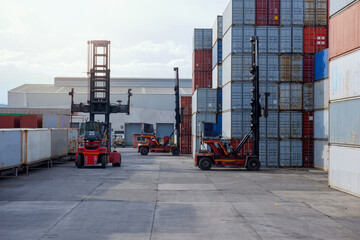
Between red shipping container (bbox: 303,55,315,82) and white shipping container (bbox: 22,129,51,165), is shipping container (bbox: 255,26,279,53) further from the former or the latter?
white shipping container (bbox: 22,129,51,165)

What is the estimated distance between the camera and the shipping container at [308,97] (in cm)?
2841

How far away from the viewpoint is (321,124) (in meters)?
27.2

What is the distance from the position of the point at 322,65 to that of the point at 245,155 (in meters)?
7.77

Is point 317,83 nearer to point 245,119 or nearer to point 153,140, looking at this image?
point 245,119

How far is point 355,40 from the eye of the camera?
1670 cm

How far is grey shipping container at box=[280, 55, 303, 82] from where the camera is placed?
93.6 ft

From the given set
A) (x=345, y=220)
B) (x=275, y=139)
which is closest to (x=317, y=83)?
(x=275, y=139)

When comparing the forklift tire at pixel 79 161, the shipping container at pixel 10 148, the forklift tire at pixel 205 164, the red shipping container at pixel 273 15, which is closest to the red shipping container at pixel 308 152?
the forklift tire at pixel 205 164

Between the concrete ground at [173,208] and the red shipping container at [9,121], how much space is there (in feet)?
71.0

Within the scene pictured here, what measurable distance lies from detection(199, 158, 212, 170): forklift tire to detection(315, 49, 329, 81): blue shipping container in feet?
30.3

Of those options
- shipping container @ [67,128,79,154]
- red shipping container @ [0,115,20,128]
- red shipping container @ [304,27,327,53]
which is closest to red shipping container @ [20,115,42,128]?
red shipping container @ [0,115,20,128]

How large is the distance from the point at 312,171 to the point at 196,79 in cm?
1901

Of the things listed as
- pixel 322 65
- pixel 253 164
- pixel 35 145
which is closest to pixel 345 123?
pixel 253 164

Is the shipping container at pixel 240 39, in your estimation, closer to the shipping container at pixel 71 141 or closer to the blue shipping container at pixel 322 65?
the blue shipping container at pixel 322 65
